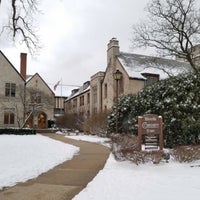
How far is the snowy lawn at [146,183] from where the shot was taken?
759 centimetres

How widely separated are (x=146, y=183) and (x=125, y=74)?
1251 inches

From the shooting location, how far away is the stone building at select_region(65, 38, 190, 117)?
39312mm

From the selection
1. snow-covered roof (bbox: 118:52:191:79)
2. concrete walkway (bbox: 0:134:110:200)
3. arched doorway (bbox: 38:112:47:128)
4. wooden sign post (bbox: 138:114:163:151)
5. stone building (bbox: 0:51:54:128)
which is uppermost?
snow-covered roof (bbox: 118:52:191:79)

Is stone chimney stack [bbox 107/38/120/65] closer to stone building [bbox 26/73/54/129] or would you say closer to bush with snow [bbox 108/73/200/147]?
stone building [bbox 26/73/54/129]

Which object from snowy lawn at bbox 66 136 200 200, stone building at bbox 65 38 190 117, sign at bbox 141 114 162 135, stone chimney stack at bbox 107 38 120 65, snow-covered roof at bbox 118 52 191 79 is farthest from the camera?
stone chimney stack at bbox 107 38 120 65

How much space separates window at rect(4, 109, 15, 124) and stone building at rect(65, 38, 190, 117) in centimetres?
1073

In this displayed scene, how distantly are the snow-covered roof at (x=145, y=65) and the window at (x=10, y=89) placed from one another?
49.1 ft

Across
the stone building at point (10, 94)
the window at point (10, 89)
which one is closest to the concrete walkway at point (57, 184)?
the stone building at point (10, 94)

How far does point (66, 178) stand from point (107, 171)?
1386mm

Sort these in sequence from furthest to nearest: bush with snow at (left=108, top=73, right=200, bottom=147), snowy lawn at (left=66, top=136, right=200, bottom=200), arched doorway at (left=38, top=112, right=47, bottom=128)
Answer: arched doorway at (left=38, top=112, right=47, bottom=128)
bush with snow at (left=108, top=73, right=200, bottom=147)
snowy lawn at (left=66, top=136, right=200, bottom=200)

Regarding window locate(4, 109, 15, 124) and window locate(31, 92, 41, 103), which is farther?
window locate(31, 92, 41, 103)

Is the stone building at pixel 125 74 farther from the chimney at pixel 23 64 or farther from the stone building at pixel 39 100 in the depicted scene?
the chimney at pixel 23 64

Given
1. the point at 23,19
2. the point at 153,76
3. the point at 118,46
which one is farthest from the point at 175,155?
the point at 118,46

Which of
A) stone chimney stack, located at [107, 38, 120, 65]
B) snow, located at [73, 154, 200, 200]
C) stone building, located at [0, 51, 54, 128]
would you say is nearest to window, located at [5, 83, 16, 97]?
stone building, located at [0, 51, 54, 128]
